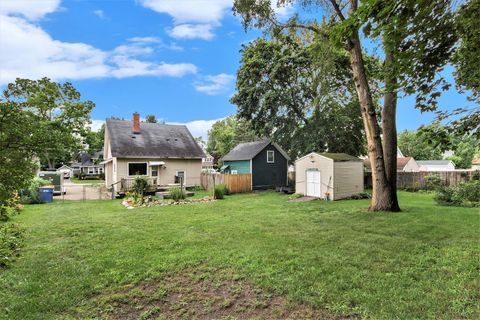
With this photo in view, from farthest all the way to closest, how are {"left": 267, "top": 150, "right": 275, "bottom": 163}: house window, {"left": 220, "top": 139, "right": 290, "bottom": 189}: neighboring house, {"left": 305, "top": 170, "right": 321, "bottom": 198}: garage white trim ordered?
{"left": 267, "top": 150, "right": 275, "bottom": 163}: house window → {"left": 220, "top": 139, "right": 290, "bottom": 189}: neighboring house → {"left": 305, "top": 170, "right": 321, "bottom": 198}: garage white trim

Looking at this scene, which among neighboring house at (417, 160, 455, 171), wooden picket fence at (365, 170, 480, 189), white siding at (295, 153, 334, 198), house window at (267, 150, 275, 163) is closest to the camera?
white siding at (295, 153, 334, 198)

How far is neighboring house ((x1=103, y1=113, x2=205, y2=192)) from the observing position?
19672 millimetres

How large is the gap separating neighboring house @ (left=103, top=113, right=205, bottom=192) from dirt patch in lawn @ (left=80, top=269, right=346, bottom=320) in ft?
50.7

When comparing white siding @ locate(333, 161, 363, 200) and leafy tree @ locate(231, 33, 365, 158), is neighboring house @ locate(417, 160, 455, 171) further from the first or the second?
white siding @ locate(333, 161, 363, 200)

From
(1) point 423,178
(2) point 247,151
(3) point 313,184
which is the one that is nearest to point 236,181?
(2) point 247,151

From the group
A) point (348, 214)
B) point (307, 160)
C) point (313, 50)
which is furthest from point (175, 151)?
point (348, 214)

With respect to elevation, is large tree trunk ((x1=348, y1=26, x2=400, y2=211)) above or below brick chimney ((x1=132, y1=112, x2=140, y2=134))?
below

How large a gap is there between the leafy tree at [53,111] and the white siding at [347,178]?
13.7m

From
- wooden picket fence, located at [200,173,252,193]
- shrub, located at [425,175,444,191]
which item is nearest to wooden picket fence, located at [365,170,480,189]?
shrub, located at [425,175,444,191]

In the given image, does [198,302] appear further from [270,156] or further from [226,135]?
[226,135]

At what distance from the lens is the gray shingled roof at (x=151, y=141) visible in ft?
66.1

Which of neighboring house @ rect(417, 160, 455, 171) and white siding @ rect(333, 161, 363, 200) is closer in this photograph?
white siding @ rect(333, 161, 363, 200)

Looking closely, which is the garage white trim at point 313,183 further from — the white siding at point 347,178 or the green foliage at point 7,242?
the green foliage at point 7,242

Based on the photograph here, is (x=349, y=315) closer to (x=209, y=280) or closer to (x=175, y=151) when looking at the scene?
(x=209, y=280)
